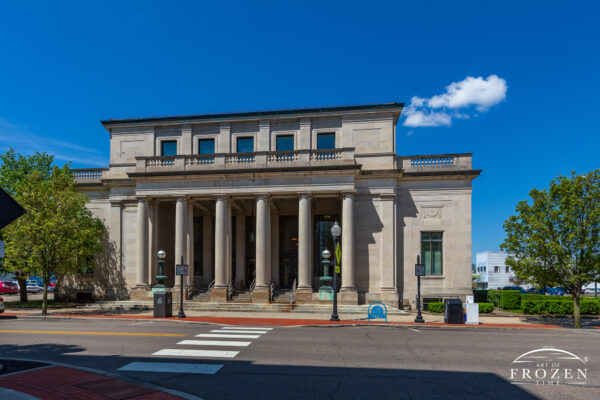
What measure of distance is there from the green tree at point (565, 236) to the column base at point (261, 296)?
46.7ft

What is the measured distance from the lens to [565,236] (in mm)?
19328

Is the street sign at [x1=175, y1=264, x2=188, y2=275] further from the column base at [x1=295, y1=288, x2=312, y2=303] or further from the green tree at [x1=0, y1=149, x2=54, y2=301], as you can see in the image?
the green tree at [x1=0, y1=149, x2=54, y2=301]

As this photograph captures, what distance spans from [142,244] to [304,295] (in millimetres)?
11789

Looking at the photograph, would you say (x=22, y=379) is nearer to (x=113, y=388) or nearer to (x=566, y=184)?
(x=113, y=388)

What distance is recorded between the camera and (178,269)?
2228cm

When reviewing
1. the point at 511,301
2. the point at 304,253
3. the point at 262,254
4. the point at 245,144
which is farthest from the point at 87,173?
the point at 511,301

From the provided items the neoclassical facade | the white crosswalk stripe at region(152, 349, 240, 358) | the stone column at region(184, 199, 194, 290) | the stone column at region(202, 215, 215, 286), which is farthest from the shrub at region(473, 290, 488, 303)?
the white crosswalk stripe at region(152, 349, 240, 358)

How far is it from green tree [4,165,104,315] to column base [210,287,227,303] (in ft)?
28.2

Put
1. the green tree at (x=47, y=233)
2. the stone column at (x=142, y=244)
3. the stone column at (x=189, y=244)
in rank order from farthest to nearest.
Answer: the stone column at (x=189, y=244) → the stone column at (x=142, y=244) → the green tree at (x=47, y=233)

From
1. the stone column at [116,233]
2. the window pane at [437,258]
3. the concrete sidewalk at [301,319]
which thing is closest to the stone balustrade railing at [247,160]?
the stone column at [116,233]

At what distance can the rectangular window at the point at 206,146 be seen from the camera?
30.5 m

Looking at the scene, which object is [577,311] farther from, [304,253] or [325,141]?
[325,141]

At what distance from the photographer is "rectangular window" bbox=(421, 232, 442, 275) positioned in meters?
27.6

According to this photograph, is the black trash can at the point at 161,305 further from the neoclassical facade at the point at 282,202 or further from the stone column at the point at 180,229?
the stone column at the point at 180,229
